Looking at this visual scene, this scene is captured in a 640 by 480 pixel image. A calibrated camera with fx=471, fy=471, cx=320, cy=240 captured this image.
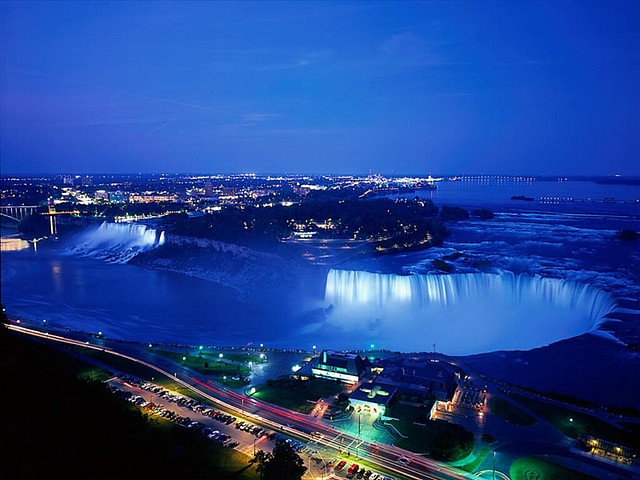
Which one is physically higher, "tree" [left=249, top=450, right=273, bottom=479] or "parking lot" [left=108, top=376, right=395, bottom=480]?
"tree" [left=249, top=450, right=273, bottom=479]

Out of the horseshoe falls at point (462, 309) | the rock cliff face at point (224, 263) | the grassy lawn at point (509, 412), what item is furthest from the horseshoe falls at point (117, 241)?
the grassy lawn at point (509, 412)

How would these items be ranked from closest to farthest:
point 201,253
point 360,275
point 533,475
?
point 533,475 < point 360,275 < point 201,253

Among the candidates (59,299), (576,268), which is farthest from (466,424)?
(59,299)

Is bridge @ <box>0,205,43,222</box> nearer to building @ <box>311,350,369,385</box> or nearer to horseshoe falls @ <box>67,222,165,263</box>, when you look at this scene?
horseshoe falls @ <box>67,222,165,263</box>

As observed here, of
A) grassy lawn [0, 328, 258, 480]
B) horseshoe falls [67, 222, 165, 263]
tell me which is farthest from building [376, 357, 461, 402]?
horseshoe falls [67, 222, 165, 263]

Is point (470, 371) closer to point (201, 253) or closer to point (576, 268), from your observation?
point (576, 268)

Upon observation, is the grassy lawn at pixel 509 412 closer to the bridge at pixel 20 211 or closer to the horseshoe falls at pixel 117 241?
the horseshoe falls at pixel 117 241
